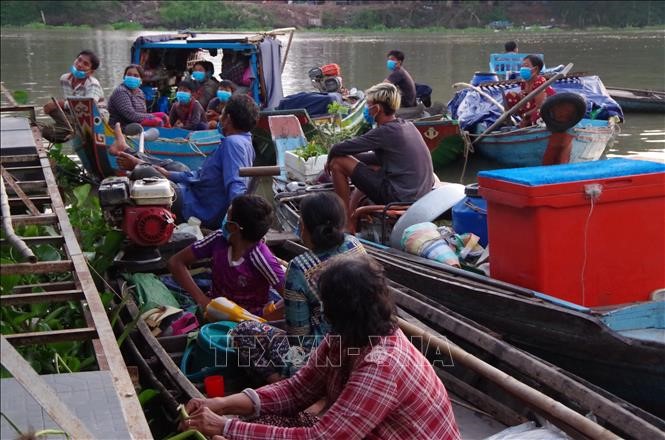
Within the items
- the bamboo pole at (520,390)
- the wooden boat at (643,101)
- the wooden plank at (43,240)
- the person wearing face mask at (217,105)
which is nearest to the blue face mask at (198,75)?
the person wearing face mask at (217,105)

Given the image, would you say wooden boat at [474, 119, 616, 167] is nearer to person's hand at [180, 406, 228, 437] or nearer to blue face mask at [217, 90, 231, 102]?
blue face mask at [217, 90, 231, 102]

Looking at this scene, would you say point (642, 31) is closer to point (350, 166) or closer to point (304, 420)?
point (350, 166)

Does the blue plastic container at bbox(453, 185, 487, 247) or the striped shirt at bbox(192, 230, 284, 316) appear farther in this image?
the blue plastic container at bbox(453, 185, 487, 247)

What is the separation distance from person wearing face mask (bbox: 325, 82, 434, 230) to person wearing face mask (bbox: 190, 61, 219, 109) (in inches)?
182

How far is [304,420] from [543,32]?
43.8 metres

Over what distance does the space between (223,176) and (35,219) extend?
1.43m

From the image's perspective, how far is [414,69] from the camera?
83.1 ft

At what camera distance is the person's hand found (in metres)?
2.41

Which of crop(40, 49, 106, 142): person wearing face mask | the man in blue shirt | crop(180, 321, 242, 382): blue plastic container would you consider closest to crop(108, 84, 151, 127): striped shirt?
crop(40, 49, 106, 142): person wearing face mask

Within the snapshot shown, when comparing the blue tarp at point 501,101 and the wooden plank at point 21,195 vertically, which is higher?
the wooden plank at point 21,195

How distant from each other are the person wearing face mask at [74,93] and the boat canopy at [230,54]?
1425 millimetres

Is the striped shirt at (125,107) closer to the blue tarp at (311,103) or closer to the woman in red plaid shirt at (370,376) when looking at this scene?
the blue tarp at (311,103)

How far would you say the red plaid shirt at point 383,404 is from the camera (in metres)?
2.22

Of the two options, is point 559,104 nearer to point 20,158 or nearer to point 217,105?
point 20,158
